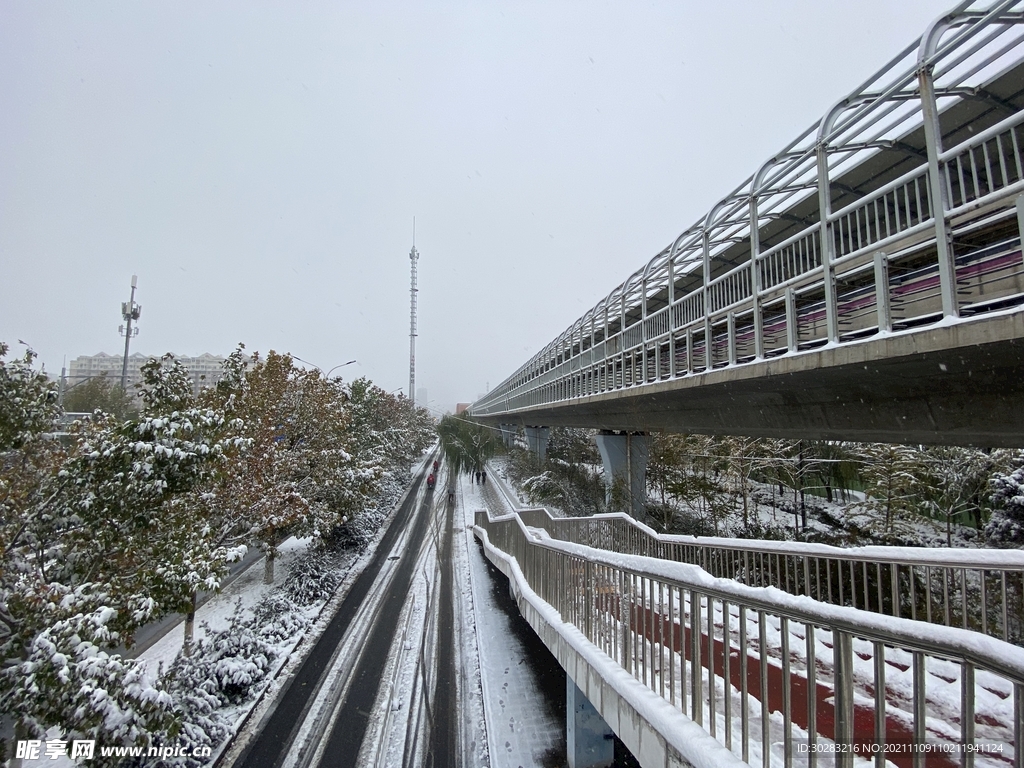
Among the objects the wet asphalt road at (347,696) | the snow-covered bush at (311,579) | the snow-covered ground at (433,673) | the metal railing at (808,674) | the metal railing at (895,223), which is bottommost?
the wet asphalt road at (347,696)

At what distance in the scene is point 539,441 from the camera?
3083cm

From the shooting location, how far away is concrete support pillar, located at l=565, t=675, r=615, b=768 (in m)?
5.27

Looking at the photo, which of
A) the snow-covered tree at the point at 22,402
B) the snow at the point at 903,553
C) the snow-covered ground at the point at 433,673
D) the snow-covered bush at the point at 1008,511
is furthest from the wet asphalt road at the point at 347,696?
the snow-covered bush at the point at 1008,511

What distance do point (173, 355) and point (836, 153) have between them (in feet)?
31.4

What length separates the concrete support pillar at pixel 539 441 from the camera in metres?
30.4

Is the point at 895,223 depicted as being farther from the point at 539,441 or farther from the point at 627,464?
the point at 539,441

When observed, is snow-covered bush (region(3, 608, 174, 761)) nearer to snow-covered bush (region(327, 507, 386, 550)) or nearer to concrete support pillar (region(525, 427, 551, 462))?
snow-covered bush (region(327, 507, 386, 550))

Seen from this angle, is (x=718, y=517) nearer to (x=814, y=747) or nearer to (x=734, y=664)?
(x=734, y=664)

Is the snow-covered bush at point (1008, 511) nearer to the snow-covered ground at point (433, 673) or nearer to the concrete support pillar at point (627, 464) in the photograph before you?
the concrete support pillar at point (627, 464)

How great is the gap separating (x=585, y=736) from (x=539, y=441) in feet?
83.6

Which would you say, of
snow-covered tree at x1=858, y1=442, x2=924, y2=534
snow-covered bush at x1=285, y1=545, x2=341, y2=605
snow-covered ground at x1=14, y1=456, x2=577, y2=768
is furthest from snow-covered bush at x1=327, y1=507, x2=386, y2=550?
snow-covered tree at x1=858, y1=442, x2=924, y2=534

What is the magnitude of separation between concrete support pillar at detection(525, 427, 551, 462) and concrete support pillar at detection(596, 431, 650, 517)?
13749 millimetres

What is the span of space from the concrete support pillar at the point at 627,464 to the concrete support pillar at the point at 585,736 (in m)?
8.80

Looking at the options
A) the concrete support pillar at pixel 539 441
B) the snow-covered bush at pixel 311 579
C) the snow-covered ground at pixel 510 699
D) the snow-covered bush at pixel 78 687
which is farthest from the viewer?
the concrete support pillar at pixel 539 441
